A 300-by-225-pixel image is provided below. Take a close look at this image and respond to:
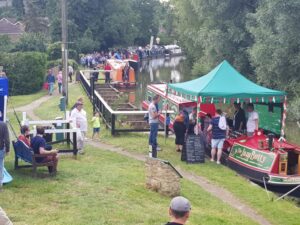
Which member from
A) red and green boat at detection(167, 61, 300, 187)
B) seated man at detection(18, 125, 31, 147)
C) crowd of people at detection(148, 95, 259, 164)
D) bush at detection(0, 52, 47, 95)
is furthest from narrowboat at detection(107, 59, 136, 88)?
seated man at detection(18, 125, 31, 147)

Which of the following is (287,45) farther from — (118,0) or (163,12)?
(163,12)

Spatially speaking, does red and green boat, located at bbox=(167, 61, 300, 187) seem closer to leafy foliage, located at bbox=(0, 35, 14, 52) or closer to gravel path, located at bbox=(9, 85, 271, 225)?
gravel path, located at bbox=(9, 85, 271, 225)

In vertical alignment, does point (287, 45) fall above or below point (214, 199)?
above

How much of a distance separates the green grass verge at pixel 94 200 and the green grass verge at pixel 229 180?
2.78 ft

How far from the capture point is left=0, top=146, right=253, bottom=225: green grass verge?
907 centimetres

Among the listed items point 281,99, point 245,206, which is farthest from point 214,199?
point 281,99

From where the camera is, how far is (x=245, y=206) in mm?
11906

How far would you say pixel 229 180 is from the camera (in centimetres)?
1396

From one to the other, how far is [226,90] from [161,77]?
39297 millimetres

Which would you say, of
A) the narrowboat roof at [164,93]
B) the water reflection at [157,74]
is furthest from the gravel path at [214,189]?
the water reflection at [157,74]

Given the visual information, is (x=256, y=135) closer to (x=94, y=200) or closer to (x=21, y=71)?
(x=94, y=200)

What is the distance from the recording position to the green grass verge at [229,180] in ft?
37.9

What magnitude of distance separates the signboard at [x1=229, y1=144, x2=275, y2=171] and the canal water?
7.48 metres

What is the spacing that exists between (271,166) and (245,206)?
2.49 meters
